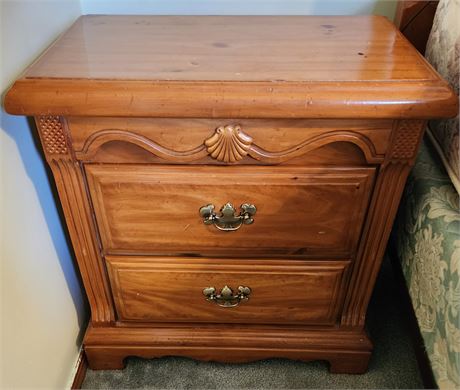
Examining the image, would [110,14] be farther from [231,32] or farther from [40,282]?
[40,282]

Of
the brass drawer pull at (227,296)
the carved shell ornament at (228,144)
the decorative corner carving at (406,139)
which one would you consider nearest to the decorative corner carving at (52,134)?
the carved shell ornament at (228,144)

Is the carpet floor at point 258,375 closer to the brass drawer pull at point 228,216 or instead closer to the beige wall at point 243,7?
the brass drawer pull at point 228,216

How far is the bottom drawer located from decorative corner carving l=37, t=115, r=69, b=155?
0.24m

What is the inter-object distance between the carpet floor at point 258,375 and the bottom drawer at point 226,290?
15 centimetres

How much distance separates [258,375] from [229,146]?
0.58 m

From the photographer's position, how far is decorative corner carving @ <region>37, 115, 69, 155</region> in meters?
0.69

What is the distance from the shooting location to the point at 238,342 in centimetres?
98

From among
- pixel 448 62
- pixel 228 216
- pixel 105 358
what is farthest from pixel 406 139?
pixel 105 358

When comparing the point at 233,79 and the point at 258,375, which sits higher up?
the point at 233,79

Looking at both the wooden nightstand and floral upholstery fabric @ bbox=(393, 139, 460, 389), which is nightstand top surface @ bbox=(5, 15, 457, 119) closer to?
the wooden nightstand

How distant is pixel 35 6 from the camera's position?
0.80m

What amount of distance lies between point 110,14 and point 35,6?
9.4 inches

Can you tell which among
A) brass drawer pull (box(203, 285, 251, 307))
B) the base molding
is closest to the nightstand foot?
the base molding

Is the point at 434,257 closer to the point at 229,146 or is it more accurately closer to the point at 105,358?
the point at 229,146
